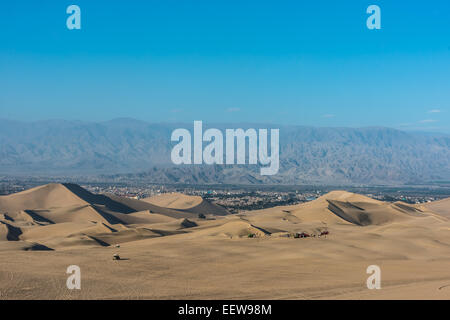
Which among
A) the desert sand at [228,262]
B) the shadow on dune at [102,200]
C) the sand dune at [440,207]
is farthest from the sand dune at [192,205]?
the sand dune at [440,207]

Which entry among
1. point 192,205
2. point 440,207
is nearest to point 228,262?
point 192,205

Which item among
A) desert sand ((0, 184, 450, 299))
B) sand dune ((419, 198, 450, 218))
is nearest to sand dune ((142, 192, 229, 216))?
desert sand ((0, 184, 450, 299))

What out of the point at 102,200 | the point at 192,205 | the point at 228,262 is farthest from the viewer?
the point at 192,205

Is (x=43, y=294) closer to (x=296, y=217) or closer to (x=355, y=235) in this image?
(x=355, y=235)

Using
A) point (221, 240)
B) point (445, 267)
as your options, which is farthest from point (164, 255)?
point (445, 267)

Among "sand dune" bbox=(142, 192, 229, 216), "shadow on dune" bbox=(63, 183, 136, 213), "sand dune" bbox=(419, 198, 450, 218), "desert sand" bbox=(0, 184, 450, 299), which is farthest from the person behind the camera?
"sand dune" bbox=(142, 192, 229, 216)

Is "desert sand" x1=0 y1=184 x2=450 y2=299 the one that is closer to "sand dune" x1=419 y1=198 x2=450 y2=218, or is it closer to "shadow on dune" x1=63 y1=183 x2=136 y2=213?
"shadow on dune" x1=63 y1=183 x2=136 y2=213

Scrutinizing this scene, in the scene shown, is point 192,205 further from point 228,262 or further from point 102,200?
point 228,262

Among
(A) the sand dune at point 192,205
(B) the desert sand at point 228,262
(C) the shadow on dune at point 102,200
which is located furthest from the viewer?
(A) the sand dune at point 192,205

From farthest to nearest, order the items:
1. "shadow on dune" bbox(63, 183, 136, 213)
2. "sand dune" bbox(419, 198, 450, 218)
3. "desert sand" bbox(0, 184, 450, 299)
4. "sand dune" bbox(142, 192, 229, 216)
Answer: "sand dune" bbox(142, 192, 229, 216) → "sand dune" bbox(419, 198, 450, 218) → "shadow on dune" bbox(63, 183, 136, 213) → "desert sand" bbox(0, 184, 450, 299)

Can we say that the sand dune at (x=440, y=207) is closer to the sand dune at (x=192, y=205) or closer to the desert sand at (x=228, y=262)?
the desert sand at (x=228, y=262)

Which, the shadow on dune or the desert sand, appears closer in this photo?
the desert sand

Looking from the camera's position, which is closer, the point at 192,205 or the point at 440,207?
the point at 440,207
